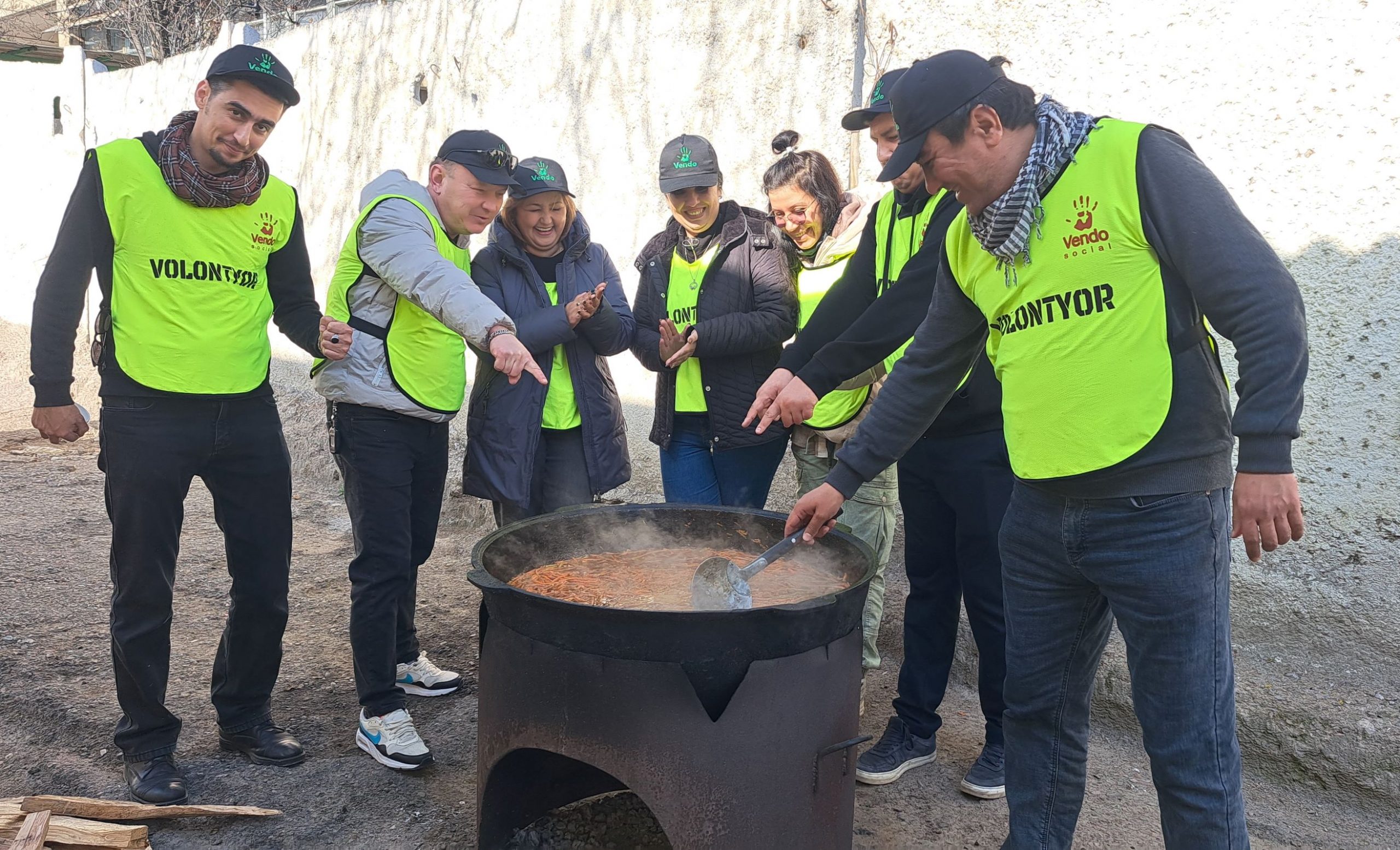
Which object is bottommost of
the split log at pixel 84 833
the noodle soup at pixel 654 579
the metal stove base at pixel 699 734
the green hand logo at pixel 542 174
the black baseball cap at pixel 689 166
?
the split log at pixel 84 833

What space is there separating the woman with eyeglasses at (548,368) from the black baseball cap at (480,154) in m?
0.31

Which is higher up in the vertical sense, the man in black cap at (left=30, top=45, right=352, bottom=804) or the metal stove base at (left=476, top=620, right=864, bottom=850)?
the man in black cap at (left=30, top=45, right=352, bottom=804)

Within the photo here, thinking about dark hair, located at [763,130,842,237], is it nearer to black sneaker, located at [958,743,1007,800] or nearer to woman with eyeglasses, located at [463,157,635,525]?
woman with eyeglasses, located at [463,157,635,525]

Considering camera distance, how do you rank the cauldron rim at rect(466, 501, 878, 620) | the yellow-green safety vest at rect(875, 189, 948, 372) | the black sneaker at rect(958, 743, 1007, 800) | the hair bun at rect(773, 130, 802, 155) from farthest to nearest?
the hair bun at rect(773, 130, 802, 155) < the black sneaker at rect(958, 743, 1007, 800) < the yellow-green safety vest at rect(875, 189, 948, 372) < the cauldron rim at rect(466, 501, 878, 620)

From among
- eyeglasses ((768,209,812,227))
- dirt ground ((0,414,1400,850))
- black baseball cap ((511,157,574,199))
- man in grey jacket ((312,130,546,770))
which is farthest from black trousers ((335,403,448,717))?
eyeglasses ((768,209,812,227))

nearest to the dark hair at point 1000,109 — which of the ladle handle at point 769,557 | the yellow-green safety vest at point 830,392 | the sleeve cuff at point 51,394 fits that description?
the ladle handle at point 769,557

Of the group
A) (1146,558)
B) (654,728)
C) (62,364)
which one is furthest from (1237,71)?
(62,364)

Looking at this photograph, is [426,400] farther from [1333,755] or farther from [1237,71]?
[1333,755]

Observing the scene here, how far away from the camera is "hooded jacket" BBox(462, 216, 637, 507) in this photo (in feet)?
12.9

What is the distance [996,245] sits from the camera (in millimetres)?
2281

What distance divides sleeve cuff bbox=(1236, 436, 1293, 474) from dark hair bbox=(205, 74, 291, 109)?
2.93 metres

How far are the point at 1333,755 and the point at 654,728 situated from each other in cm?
254

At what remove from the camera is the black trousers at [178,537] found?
3.19 metres

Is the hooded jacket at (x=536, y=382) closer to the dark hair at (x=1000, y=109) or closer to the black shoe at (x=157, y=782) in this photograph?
the black shoe at (x=157, y=782)
